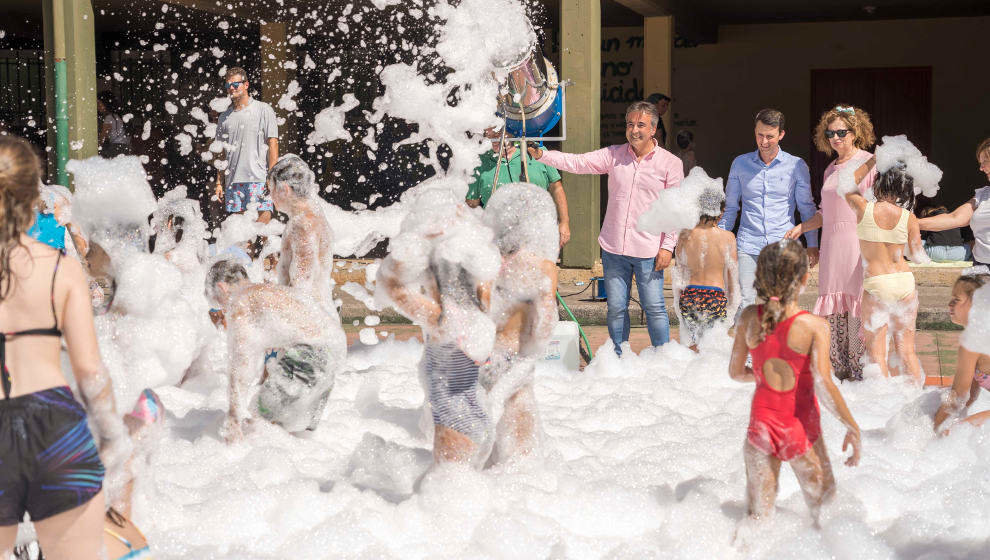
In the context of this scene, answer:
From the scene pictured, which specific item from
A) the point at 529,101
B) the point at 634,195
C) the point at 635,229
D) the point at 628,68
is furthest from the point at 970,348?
the point at 628,68

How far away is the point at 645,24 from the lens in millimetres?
14211

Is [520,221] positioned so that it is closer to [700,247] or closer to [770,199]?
[700,247]

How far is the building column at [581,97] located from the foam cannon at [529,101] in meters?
3.43

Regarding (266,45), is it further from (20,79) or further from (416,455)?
(416,455)

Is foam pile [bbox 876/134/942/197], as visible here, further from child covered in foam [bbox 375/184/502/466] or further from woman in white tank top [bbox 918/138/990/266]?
child covered in foam [bbox 375/184/502/466]

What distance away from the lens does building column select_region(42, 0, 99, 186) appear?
10.3m

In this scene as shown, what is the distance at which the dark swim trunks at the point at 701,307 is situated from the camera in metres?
6.78

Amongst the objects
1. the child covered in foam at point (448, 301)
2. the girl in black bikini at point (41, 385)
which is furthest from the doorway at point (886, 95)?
the girl in black bikini at point (41, 385)

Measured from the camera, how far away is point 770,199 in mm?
6762

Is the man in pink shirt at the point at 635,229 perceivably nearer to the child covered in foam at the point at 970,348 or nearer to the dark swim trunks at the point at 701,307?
the dark swim trunks at the point at 701,307

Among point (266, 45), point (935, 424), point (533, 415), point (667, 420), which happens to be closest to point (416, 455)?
point (533, 415)

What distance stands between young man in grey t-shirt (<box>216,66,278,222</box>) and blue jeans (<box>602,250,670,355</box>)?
A: 3.01m

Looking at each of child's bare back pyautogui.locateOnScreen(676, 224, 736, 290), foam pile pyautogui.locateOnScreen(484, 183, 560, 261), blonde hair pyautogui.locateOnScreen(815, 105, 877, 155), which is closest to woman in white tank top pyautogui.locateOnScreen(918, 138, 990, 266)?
blonde hair pyautogui.locateOnScreen(815, 105, 877, 155)

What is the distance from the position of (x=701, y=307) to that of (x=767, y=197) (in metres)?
0.81
